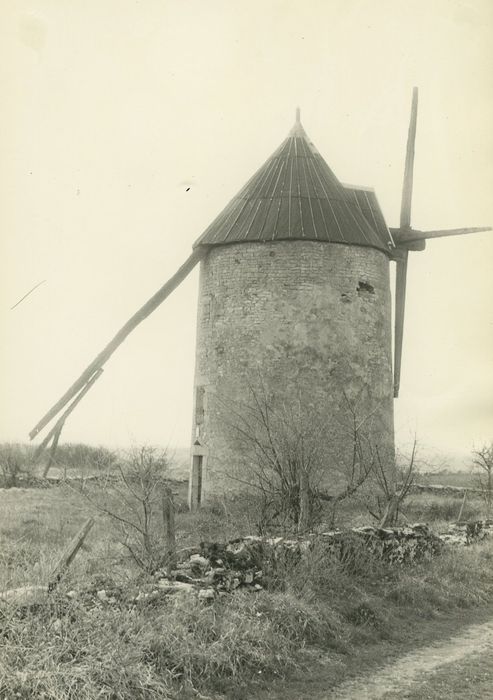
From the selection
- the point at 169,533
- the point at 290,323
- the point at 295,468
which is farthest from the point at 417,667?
the point at 290,323

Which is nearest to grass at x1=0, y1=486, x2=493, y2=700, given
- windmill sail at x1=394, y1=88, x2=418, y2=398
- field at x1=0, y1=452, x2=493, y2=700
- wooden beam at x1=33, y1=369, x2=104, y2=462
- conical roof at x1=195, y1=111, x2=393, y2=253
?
field at x1=0, y1=452, x2=493, y2=700

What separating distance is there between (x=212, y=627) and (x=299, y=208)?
1026cm

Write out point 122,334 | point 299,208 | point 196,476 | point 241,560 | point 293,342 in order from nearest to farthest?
point 241,560 → point 293,342 → point 299,208 → point 196,476 → point 122,334

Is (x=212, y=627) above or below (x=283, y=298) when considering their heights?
below

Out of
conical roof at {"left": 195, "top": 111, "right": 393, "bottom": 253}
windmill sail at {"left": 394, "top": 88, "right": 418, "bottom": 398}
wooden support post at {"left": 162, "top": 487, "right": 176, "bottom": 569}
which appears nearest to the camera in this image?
wooden support post at {"left": 162, "top": 487, "right": 176, "bottom": 569}

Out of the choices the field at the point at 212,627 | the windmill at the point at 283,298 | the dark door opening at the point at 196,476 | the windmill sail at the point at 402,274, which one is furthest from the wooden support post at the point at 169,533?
the windmill sail at the point at 402,274

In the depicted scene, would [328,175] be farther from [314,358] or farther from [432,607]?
[432,607]

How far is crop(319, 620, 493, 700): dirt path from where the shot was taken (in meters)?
5.31

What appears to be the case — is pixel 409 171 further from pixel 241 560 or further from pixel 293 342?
pixel 241 560

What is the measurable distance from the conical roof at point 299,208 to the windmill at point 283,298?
0.03 m

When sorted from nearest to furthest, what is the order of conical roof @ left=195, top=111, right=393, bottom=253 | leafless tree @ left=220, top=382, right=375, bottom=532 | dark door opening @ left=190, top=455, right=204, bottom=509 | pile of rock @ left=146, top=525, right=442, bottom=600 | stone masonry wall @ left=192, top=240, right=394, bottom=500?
pile of rock @ left=146, top=525, right=442, bottom=600 < leafless tree @ left=220, top=382, right=375, bottom=532 < stone masonry wall @ left=192, top=240, right=394, bottom=500 < conical roof @ left=195, top=111, right=393, bottom=253 < dark door opening @ left=190, top=455, right=204, bottom=509

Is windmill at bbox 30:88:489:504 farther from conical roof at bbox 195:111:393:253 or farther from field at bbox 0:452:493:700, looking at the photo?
field at bbox 0:452:493:700

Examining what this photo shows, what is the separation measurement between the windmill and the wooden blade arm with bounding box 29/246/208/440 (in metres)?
0.02

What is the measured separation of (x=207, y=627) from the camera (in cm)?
562
